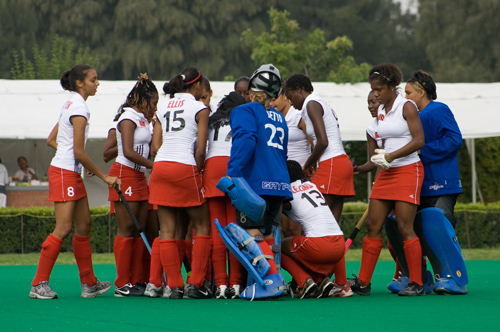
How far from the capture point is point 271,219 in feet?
22.4

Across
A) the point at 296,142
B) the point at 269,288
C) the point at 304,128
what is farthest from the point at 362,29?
the point at 269,288

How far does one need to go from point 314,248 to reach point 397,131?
4.19ft

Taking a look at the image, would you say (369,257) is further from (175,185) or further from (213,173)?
(175,185)

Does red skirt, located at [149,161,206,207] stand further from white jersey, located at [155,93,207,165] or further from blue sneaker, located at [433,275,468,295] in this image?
blue sneaker, located at [433,275,468,295]

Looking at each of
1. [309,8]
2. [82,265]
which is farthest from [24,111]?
[309,8]

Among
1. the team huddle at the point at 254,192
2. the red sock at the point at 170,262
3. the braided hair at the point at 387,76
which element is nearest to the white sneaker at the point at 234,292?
the team huddle at the point at 254,192

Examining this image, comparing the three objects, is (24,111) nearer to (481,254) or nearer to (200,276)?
(481,254)

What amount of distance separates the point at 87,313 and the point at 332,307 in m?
1.85

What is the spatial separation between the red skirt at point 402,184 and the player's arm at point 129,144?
2123mm

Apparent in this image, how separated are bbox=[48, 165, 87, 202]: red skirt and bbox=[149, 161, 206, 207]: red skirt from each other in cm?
68

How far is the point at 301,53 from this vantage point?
2708 cm

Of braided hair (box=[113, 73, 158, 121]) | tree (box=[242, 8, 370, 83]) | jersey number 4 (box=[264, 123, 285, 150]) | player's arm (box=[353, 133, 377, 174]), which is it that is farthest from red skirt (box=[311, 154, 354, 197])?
tree (box=[242, 8, 370, 83])

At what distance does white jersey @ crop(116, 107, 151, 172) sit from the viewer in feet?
24.3

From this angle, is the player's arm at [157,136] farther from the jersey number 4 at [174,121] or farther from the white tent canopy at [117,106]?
the white tent canopy at [117,106]
